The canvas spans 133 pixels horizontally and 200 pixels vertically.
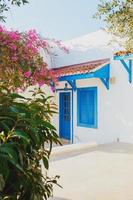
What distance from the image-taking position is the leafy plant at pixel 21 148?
228cm

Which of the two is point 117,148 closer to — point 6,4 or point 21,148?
point 6,4

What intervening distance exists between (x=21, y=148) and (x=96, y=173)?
5.62m

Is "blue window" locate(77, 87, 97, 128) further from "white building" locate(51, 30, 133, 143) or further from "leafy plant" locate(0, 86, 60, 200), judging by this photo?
"leafy plant" locate(0, 86, 60, 200)

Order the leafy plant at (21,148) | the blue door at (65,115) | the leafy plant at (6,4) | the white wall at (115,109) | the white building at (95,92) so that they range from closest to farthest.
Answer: the leafy plant at (21,148) < the leafy plant at (6,4) < the white wall at (115,109) < the white building at (95,92) < the blue door at (65,115)

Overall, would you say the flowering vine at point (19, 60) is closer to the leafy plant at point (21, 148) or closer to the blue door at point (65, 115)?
the leafy plant at point (21, 148)

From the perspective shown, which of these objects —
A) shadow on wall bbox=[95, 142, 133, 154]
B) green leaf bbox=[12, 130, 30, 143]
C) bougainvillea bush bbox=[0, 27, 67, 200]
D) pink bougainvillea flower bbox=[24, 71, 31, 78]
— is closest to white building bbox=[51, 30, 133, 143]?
shadow on wall bbox=[95, 142, 133, 154]

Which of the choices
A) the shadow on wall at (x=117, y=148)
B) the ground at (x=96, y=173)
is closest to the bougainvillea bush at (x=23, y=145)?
the ground at (x=96, y=173)

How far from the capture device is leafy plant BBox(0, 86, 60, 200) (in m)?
2.28

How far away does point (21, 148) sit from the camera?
2480 millimetres

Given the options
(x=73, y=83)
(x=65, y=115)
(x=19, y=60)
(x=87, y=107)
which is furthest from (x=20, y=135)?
(x=65, y=115)

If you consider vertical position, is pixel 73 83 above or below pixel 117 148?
above

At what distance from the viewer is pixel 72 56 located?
650 inches

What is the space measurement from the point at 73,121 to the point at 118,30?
425 inches

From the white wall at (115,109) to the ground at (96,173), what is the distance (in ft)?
4.89
